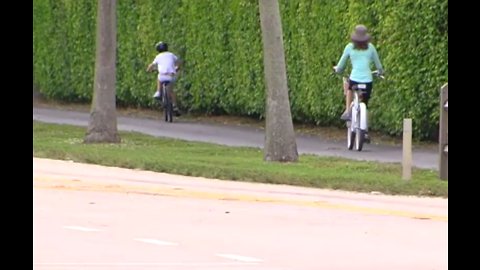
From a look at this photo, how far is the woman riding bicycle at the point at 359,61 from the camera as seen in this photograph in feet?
69.2

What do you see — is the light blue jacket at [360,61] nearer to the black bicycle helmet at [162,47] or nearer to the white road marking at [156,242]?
the black bicycle helmet at [162,47]

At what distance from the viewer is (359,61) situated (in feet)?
69.4

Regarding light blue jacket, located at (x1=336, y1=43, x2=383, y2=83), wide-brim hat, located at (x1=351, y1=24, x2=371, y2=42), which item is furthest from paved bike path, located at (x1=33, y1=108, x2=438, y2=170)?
wide-brim hat, located at (x1=351, y1=24, x2=371, y2=42)

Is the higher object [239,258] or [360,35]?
[360,35]

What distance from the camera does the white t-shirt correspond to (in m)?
27.4

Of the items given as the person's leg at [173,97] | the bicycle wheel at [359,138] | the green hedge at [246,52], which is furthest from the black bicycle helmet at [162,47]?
the bicycle wheel at [359,138]

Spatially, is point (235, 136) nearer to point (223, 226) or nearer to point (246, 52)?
point (246, 52)

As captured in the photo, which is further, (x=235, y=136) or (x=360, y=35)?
(x=235, y=136)

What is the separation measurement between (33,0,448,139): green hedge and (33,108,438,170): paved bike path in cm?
61

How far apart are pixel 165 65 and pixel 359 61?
706 centimetres

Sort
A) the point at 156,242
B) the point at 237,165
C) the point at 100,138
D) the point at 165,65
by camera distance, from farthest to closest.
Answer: the point at 165,65 < the point at 100,138 < the point at 237,165 < the point at 156,242

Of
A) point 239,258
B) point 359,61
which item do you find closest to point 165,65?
point 359,61
